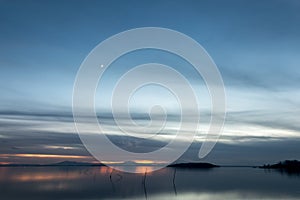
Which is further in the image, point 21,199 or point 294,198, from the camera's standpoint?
point 294,198

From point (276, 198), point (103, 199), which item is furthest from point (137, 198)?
point (276, 198)

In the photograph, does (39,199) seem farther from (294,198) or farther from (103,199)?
(294,198)

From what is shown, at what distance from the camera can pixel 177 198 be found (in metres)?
45.9

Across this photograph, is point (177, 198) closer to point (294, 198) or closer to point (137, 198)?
point (137, 198)

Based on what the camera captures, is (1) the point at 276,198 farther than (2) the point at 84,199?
Yes

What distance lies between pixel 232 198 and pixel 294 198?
25.0 feet

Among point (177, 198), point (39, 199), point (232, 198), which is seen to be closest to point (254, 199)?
point (232, 198)

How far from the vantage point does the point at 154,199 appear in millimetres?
44219

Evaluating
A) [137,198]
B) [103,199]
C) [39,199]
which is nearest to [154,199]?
[137,198]

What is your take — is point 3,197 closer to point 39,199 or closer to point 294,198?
point 39,199

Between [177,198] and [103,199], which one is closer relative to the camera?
[103,199]

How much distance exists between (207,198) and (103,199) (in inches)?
553

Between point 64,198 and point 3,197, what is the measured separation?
7.27m

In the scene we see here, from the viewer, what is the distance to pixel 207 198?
46.7m
